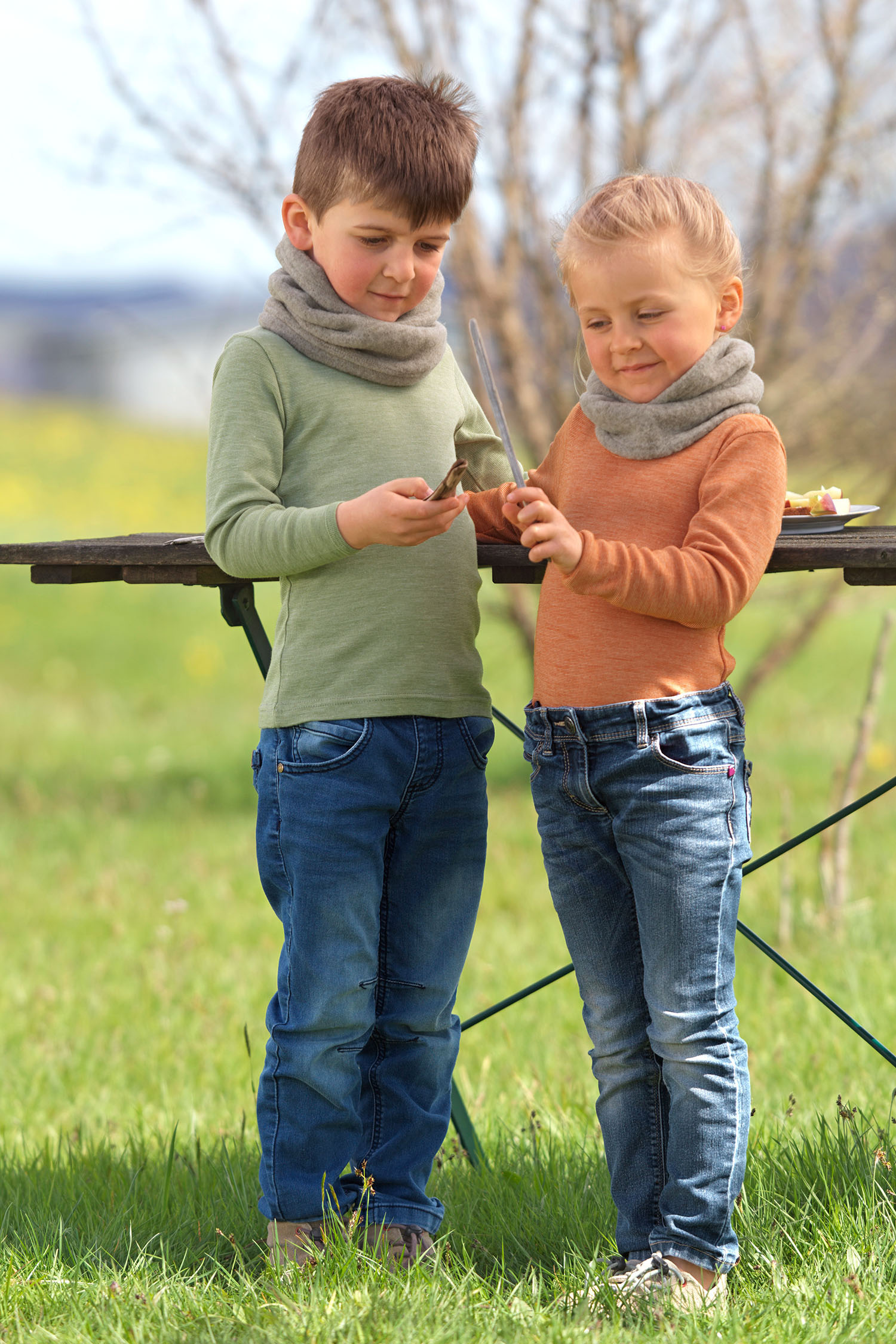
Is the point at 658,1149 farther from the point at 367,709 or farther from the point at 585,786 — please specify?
the point at 367,709

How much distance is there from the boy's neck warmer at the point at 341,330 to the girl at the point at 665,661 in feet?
0.81

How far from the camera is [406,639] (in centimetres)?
203

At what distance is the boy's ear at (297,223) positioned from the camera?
207cm

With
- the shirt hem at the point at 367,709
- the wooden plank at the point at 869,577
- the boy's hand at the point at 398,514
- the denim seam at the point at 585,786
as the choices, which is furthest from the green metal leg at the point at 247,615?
the wooden plank at the point at 869,577

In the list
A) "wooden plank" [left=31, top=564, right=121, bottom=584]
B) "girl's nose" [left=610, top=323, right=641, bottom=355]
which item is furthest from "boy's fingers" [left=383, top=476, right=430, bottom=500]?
"wooden plank" [left=31, top=564, right=121, bottom=584]

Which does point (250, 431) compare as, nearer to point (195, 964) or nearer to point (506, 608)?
point (195, 964)

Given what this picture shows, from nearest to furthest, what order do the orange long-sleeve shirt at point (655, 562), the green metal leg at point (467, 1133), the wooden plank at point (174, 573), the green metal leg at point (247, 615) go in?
1. the orange long-sleeve shirt at point (655, 562)
2. the wooden plank at point (174, 573)
3. the green metal leg at point (247, 615)
4. the green metal leg at point (467, 1133)

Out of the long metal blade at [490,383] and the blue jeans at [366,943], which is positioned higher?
the long metal blade at [490,383]

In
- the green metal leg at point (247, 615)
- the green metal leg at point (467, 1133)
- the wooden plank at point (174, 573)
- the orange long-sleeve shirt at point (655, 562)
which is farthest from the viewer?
the green metal leg at point (467, 1133)

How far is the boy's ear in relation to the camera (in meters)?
2.07

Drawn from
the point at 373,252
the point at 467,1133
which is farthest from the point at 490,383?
the point at 467,1133

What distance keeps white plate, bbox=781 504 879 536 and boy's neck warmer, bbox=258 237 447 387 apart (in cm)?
62

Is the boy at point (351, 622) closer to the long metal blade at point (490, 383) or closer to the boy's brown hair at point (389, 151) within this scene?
the boy's brown hair at point (389, 151)

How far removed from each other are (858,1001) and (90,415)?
69.6 ft
